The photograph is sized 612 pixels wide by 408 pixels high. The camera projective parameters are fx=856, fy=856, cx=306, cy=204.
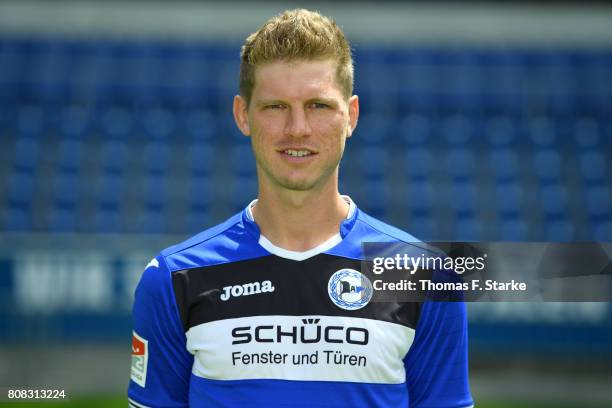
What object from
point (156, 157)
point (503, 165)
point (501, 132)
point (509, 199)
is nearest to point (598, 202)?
point (509, 199)

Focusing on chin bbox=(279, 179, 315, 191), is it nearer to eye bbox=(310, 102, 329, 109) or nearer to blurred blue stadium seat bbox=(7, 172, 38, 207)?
eye bbox=(310, 102, 329, 109)

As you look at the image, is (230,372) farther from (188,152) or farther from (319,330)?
(188,152)

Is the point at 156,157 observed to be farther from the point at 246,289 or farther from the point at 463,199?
the point at 246,289

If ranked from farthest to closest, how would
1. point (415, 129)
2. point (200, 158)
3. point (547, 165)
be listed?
point (415, 129) → point (547, 165) → point (200, 158)

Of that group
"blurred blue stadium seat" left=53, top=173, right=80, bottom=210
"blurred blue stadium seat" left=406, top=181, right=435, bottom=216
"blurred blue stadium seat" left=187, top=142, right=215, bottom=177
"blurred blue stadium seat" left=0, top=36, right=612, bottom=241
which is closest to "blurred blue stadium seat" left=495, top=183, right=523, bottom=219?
"blurred blue stadium seat" left=0, top=36, right=612, bottom=241

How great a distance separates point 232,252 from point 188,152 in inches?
341

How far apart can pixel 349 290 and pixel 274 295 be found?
7.3 inches

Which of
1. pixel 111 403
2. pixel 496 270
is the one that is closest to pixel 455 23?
pixel 111 403

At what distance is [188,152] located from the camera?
1073cm

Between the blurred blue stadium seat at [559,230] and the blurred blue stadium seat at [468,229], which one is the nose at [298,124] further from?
the blurred blue stadium seat at [559,230]

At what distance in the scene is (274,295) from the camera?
212cm

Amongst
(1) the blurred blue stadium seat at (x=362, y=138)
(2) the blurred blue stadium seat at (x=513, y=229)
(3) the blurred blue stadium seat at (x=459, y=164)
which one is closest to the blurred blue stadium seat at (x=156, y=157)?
(1) the blurred blue stadium seat at (x=362, y=138)

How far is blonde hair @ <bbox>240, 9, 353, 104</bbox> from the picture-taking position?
2055mm

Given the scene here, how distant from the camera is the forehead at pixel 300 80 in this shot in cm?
204
